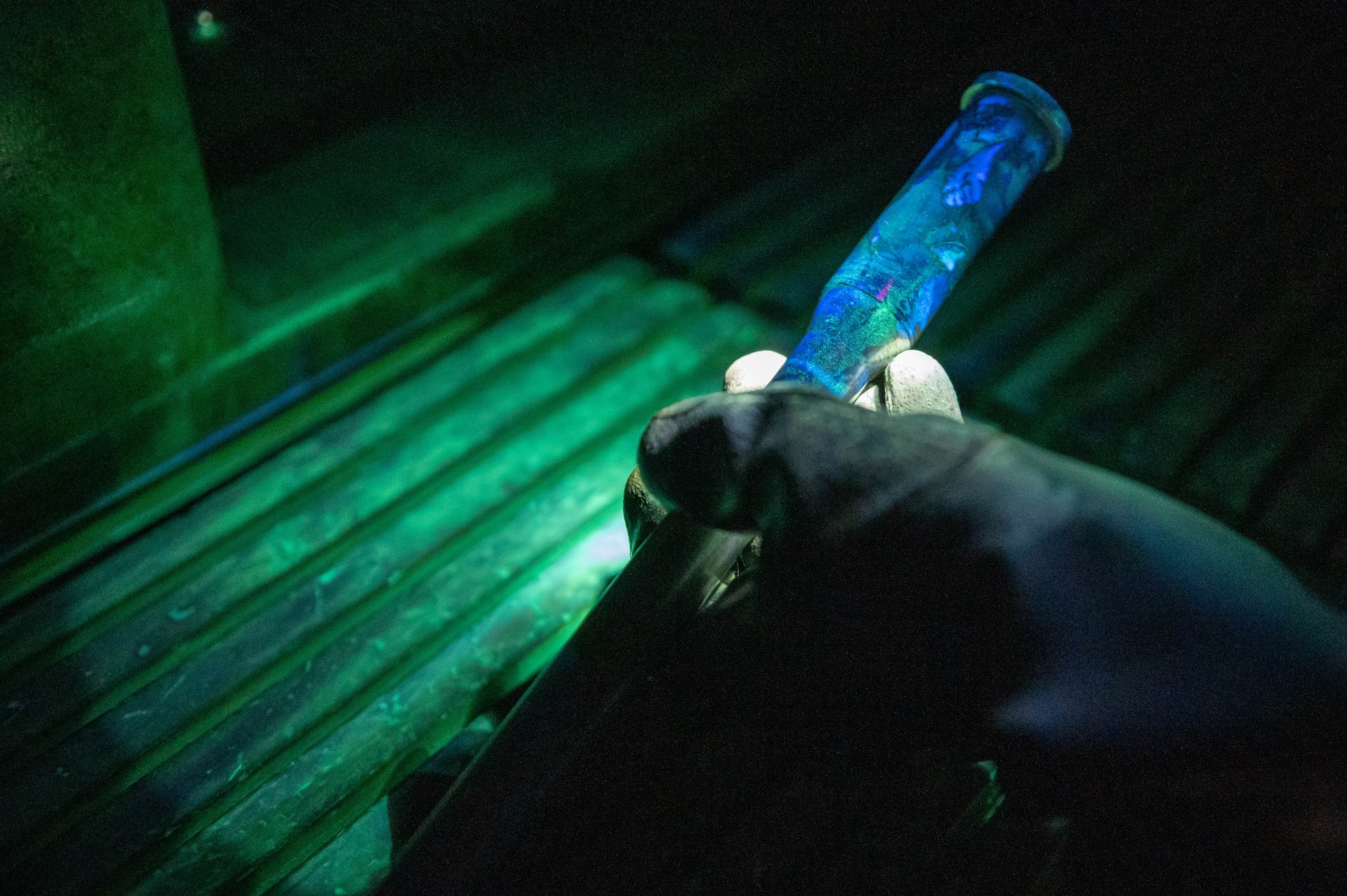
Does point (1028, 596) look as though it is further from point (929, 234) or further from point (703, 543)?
point (929, 234)

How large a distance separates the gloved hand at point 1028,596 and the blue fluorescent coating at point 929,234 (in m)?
0.30

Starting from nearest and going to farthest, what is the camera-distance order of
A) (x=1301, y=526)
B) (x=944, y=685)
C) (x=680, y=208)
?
(x=944, y=685) < (x=1301, y=526) < (x=680, y=208)

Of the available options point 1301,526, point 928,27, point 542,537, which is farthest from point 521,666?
point 928,27

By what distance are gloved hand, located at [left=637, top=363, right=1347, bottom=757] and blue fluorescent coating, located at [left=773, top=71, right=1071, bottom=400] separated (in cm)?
30

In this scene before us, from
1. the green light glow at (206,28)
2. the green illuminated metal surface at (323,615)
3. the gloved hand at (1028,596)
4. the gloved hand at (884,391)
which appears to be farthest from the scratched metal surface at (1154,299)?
the green light glow at (206,28)

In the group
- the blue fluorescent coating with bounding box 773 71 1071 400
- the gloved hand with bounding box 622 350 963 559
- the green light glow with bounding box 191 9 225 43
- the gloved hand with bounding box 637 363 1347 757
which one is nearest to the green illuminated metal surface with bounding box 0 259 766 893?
the gloved hand with bounding box 622 350 963 559

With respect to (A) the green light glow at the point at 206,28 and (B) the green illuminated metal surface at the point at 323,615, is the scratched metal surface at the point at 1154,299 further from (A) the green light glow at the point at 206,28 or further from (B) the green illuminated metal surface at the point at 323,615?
(A) the green light glow at the point at 206,28

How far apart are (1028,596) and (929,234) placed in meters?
0.72

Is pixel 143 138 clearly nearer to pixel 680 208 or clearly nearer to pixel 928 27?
pixel 680 208

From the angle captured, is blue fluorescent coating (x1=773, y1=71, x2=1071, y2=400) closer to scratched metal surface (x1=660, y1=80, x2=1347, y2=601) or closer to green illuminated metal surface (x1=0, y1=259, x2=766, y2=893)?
scratched metal surface (x1=660, y1=80, x2=1347, y2=601)

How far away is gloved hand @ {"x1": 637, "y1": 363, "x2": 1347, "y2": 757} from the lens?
2.51ft

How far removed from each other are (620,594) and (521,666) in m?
0.41

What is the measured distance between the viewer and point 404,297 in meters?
1.91

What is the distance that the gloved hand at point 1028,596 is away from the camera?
2.51 ft
